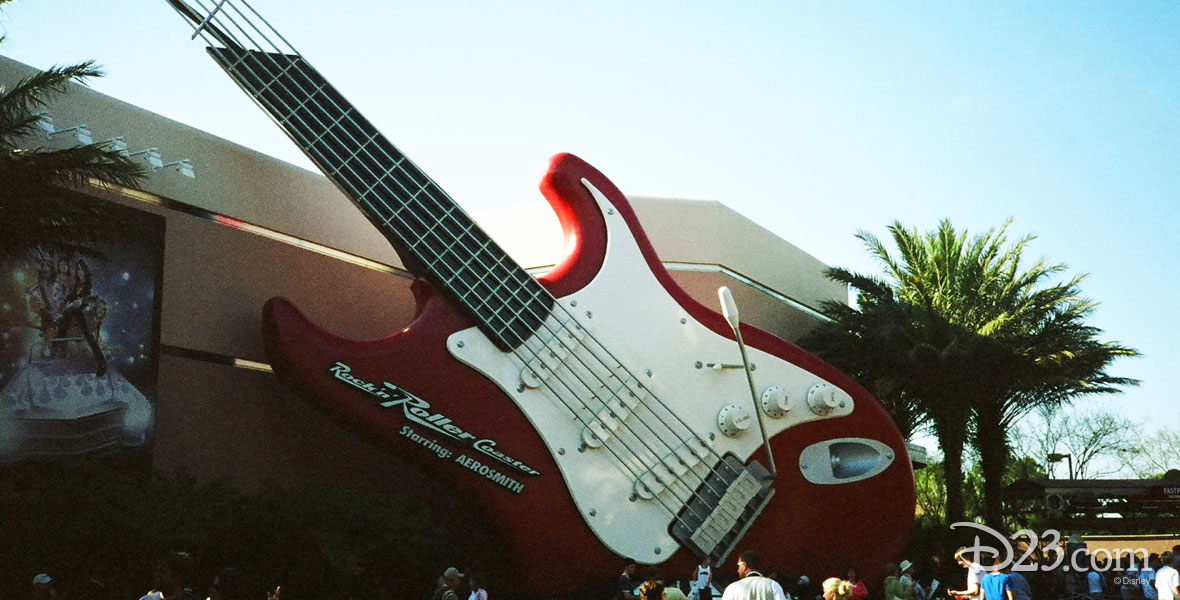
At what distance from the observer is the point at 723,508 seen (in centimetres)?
1334

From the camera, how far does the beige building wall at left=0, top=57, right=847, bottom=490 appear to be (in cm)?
1284

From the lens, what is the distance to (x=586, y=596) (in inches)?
498

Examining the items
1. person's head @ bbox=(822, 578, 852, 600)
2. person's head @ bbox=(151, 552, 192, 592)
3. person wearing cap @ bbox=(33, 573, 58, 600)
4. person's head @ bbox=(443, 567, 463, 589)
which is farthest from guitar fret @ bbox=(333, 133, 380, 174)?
person's head @ bbox=(822, 578, 852, 600)

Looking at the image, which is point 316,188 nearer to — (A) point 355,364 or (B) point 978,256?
(A) point 355,364

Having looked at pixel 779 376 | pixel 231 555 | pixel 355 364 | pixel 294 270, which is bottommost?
pixel 231 555

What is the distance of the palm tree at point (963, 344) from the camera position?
19.3 metres

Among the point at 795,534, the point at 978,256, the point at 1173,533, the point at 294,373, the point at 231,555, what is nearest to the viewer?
the point at 231,555

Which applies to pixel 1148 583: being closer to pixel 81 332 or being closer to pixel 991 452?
pixel 991 452

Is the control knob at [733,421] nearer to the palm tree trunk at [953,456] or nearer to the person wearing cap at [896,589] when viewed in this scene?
the person wearing cap at [896,589]

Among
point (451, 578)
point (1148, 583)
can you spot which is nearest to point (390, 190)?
point (451, 578)

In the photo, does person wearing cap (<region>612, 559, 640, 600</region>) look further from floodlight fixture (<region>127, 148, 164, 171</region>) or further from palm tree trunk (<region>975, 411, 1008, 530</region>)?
palm tree trunk (<region>975, 411, 1008, 530</region>)

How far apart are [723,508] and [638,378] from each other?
183 centimetres

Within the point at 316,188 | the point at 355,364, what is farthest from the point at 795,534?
the point at 316,188

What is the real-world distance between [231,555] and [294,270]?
4.68 metres
